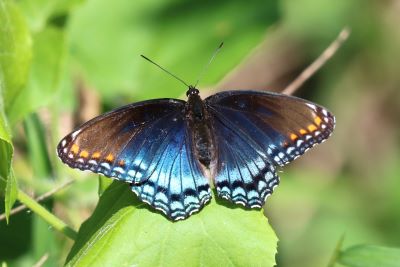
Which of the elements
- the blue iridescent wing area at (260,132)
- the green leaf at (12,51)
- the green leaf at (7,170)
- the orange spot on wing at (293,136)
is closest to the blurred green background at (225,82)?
the green leaf at (12,51)

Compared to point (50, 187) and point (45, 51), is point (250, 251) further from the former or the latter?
point (45, 51)

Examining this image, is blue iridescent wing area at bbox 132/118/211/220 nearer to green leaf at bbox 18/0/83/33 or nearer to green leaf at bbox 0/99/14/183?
green leaf at bbox 0/99/14/183

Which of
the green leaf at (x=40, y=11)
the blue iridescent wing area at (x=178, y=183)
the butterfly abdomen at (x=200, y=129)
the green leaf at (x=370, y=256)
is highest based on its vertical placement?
the green leaf at (x=40, y=11)

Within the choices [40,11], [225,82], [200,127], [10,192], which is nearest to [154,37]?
[40,11]

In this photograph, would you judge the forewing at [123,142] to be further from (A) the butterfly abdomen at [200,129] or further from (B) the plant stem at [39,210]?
(B) the plant stem at [39,210]

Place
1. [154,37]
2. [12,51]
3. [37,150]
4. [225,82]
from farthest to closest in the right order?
[225,82] → [154,37] → [37,150] → [12,51]

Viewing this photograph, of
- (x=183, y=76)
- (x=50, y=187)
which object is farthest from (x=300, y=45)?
(x=50, y=187)

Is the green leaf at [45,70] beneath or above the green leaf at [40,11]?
beneath

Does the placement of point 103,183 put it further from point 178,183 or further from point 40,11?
point 40,11
